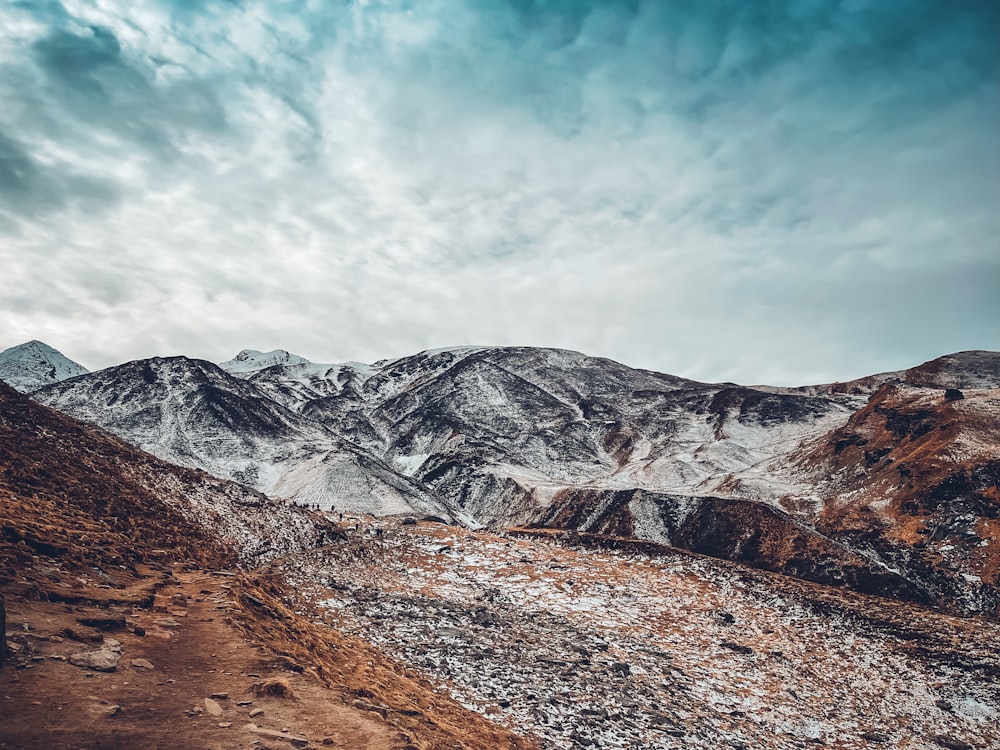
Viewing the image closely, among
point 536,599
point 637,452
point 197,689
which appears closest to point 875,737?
point 536,599

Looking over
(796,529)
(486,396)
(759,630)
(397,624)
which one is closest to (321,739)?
(397,624)

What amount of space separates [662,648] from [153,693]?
66.8 feet

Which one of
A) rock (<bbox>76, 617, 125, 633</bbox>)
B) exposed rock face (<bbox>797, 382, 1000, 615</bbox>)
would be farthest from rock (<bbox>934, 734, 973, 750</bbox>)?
rock (<bbox>76, 617, 125, 633</bbox>)

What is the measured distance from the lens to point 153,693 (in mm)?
9656

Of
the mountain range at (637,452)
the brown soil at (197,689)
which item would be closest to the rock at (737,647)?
the brown soil at (197,689)

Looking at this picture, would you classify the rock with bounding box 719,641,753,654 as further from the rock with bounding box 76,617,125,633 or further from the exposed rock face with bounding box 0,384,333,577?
the exposed rock face with bounding box 0,384,333,577

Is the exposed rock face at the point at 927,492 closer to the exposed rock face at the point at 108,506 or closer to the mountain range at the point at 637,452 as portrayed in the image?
the mountain range at the point at 637,452

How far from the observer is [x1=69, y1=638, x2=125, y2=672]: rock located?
982 centimetres

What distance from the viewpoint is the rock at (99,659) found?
982 cm

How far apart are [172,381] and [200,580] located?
112139 mm

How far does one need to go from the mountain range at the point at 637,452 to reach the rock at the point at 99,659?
1580 inches

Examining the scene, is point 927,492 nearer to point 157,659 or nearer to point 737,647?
point 737,647

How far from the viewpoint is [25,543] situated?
13812mm

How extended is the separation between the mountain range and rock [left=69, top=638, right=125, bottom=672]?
40.1 m
